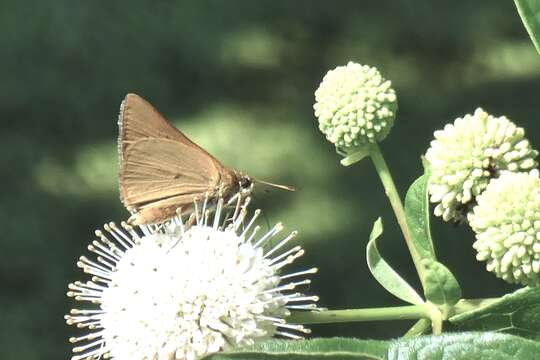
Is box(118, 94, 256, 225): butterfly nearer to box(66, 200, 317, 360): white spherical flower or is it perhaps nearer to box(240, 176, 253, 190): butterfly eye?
box(240, 176, 253, 190): butterfly eye

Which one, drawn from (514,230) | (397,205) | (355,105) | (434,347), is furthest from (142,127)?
(434,347)

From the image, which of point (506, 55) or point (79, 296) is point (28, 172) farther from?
point (79, 296)

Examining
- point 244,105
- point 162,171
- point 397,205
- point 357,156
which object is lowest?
point 397,205

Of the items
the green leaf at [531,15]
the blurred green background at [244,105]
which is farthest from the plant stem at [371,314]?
the blurred green background at [244,105]

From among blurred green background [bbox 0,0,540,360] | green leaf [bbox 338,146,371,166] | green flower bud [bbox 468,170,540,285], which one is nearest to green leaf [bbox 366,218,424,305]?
green flower bud [bbox 468,170,540,285]

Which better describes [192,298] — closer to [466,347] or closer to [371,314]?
[371,314]

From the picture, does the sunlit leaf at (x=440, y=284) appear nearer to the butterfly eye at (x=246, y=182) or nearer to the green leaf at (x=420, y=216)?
the green leaf at (x=420, y=216)

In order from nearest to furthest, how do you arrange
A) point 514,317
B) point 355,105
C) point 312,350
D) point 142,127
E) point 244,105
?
point 312,350
point 514,317
point 355,105
point 142,127
point 244,105
